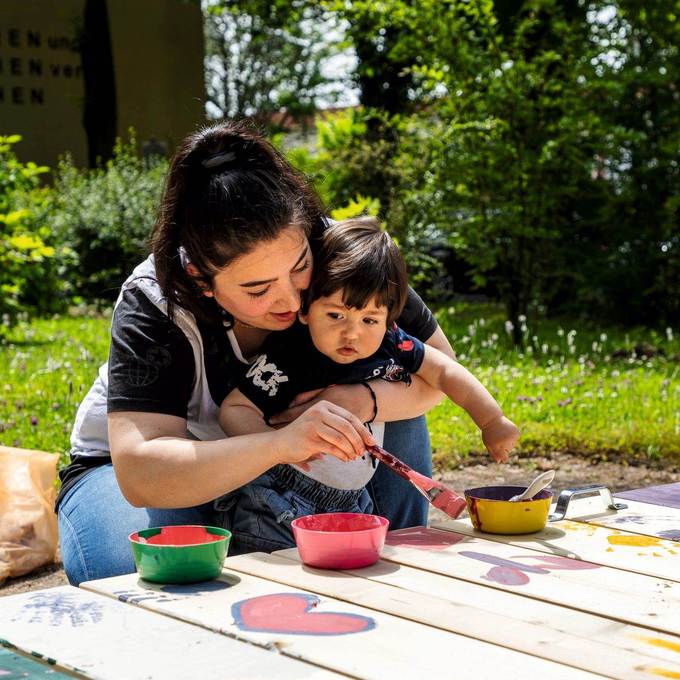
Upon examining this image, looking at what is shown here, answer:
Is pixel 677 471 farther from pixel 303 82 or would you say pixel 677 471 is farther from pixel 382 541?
pixel 303 82

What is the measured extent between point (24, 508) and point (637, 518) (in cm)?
210

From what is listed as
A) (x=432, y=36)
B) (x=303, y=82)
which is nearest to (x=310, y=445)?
(x=432, y=36)

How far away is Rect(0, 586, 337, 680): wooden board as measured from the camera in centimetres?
118

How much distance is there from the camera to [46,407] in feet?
16.4

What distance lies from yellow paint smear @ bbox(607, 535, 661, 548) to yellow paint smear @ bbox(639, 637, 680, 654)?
49 cm

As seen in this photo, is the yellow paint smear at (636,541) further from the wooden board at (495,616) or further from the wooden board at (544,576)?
the wooden board at (495,616)

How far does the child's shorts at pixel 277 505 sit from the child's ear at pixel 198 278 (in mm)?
410

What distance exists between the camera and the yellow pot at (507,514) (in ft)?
5.98

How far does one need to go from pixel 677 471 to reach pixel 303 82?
1003 inches

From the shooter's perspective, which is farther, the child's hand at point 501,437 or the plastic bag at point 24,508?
the plastic bag at point 24,508

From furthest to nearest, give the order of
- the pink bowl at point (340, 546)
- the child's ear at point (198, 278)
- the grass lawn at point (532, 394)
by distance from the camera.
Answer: the grass lawn at point (532, 394) → the child's ear at point (198, 278) → the pink bowl at point (340, 546)

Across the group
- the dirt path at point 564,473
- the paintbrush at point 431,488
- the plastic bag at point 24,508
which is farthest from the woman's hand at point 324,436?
the dirt path at point 564,473

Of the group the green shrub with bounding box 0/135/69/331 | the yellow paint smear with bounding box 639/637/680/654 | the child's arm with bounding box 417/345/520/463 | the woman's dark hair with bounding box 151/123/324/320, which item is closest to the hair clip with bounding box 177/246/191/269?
the woman's dark hair with bounding box 151/123/324/320

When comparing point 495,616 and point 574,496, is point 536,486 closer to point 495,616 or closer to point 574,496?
point 574,496
